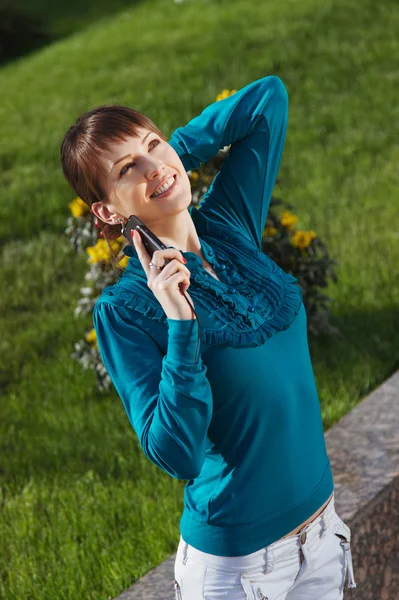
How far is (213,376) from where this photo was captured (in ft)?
5.91

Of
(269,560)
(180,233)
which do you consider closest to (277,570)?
(269,560)

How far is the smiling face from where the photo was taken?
1.78 metres

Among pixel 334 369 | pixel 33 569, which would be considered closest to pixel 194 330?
pixel 33 569

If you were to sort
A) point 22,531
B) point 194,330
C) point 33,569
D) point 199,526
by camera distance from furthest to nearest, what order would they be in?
1. point 22,531
2. point 33,569
3. point 199,526
4. point 194,330

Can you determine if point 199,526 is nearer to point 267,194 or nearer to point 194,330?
point 194,330

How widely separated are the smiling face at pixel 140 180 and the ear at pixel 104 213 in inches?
1.7

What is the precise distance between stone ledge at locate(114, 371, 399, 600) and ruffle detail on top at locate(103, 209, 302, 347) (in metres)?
1.28

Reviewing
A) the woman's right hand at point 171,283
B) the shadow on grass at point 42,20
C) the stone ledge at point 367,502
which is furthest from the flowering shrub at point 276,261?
the shadow on grass at point 42,20

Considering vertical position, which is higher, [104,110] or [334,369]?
[104,110]

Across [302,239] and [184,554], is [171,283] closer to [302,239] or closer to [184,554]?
[184,554]

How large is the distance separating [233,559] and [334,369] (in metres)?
2.61

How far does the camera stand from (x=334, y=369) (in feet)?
14.7

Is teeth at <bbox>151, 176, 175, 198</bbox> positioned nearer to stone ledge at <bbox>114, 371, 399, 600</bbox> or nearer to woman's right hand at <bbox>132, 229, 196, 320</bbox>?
woman's right hand at <bbox>132, 229, 196, 320</bbox>

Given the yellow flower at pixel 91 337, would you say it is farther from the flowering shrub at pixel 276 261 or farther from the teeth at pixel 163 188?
the teeth at pixel 163 188
